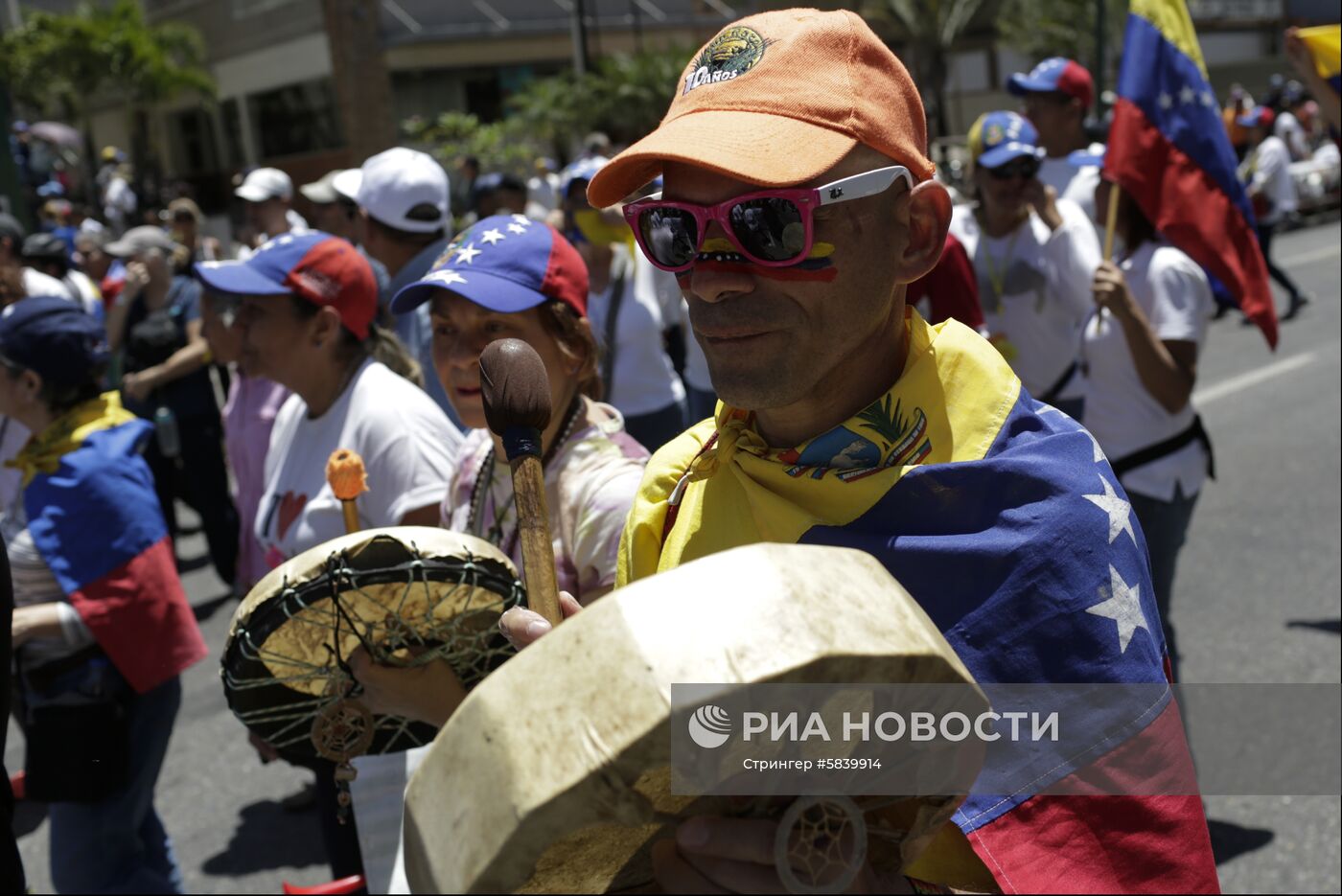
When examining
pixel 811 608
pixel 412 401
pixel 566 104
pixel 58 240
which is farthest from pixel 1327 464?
pixel 566 104

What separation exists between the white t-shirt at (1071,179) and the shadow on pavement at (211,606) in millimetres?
5048

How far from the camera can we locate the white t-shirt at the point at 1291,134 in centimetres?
1980

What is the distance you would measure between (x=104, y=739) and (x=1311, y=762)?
A: 377cm

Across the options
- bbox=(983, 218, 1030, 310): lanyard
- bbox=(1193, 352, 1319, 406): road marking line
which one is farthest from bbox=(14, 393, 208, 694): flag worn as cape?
bbox=(1193, 352, 1319, 406): road marking line

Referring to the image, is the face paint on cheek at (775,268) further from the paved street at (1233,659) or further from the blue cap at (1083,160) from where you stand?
the blue cap at (1083,160)

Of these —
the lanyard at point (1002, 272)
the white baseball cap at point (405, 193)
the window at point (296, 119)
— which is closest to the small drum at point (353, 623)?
the white baseball cap at point (405, 193)

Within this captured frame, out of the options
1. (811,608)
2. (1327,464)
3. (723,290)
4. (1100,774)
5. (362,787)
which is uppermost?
(723,290)

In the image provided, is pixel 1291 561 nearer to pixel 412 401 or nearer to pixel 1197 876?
pixel 412 401

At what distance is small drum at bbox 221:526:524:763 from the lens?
1.98m

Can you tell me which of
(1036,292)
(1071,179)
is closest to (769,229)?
(1036,292)

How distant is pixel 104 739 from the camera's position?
11.5ft

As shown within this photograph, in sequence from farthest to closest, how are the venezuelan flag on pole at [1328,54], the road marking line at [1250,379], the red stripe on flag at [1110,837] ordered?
the road marking line at [1250,379] → the venezuelan flag on pole at [1328,54] → the red stripe on flag at [1110,837]

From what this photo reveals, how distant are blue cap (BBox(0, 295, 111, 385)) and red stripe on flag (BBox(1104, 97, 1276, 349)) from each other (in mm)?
3441

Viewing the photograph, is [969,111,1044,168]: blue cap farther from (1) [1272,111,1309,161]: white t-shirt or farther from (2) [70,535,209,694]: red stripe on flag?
(1) [1272,111,1309,161]: white t-shirt
